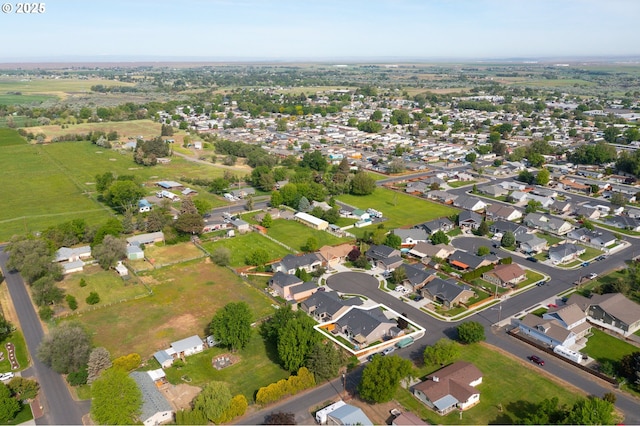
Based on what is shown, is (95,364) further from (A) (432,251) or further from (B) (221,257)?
(A) (432,251)

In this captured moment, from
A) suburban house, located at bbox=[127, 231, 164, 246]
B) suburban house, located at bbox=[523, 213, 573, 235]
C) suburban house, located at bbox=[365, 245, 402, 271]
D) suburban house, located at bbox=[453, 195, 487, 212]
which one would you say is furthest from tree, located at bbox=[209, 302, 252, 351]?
suburban house, located at bbox=[453, 195, 487, 212]

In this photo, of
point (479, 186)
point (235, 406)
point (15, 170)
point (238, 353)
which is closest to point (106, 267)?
point (238, 353)

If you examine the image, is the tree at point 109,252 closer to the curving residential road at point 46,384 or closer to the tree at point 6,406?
the curving residential road at point 46,384

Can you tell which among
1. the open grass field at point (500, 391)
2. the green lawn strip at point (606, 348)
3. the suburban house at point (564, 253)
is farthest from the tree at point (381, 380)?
the suburban house at point (564, 253)

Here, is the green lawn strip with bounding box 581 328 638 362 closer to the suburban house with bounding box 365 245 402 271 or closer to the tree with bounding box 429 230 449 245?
the tree with bounding box 429 230 449 245

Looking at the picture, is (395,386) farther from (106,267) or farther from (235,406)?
(106,267)

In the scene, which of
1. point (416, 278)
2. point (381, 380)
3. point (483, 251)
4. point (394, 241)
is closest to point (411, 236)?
point (394, 241)
